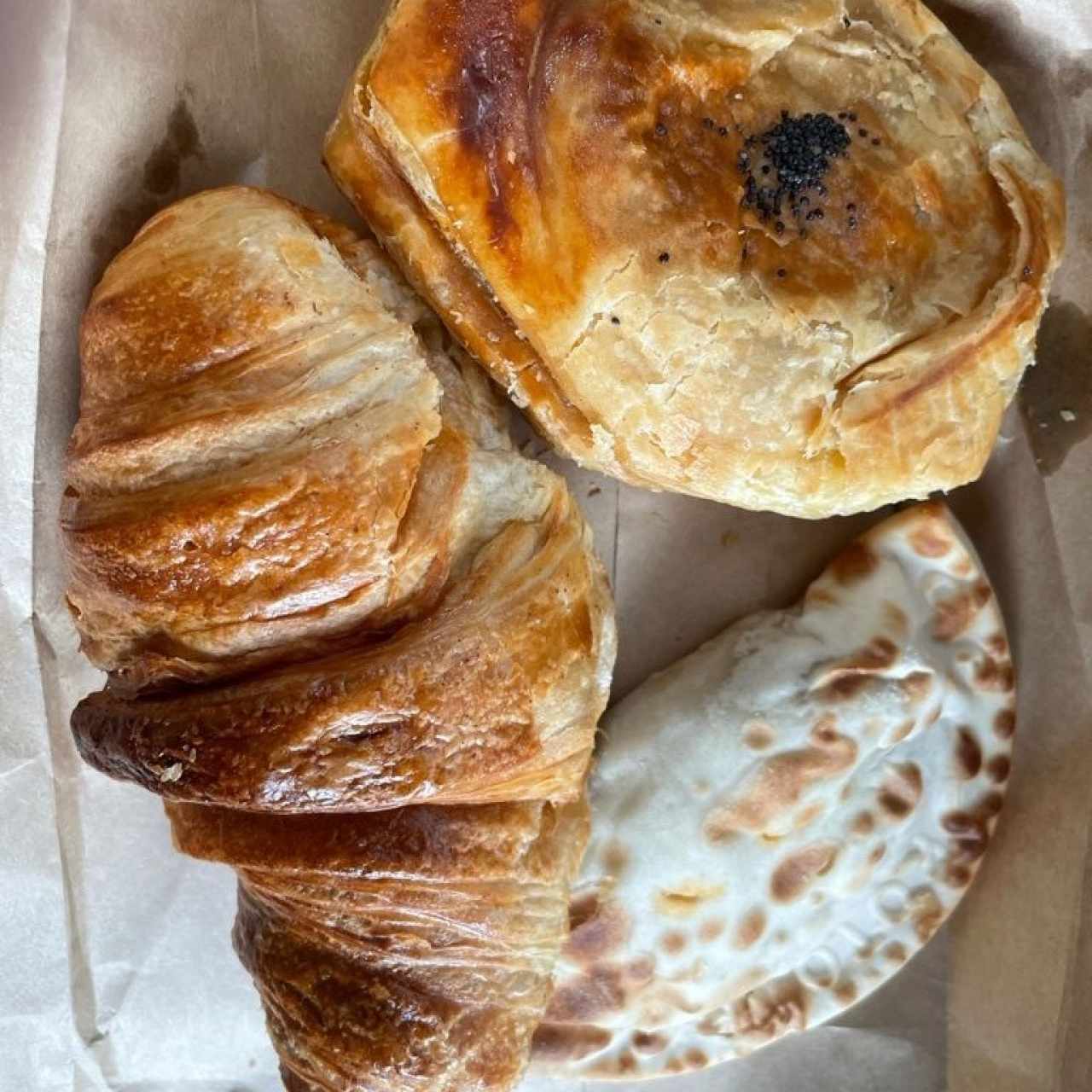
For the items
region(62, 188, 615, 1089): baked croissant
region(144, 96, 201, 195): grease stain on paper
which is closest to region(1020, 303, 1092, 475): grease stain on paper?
region(62, 188, 615, 1089): baked croissant

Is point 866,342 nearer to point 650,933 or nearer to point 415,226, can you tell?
point 415,226

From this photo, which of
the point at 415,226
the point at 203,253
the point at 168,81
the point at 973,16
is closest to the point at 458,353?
the point at 415,226

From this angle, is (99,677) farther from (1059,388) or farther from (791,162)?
(1059,388)

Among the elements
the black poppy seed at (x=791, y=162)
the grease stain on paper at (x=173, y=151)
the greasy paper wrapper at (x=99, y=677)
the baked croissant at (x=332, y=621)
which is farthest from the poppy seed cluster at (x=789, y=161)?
the grease stain on paper at (x=173, y=151)

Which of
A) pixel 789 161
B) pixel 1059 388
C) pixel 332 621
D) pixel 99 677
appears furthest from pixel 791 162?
pixel 99 677

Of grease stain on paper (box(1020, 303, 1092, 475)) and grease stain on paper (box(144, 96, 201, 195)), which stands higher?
grease stain on paper (box(144, 96, 201, 195))

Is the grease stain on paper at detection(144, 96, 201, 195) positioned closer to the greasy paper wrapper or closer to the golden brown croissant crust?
the greasy paper wrapper

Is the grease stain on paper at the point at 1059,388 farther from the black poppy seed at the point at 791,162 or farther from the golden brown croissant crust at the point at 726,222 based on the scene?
the black poppy seed at the point at 791,162
